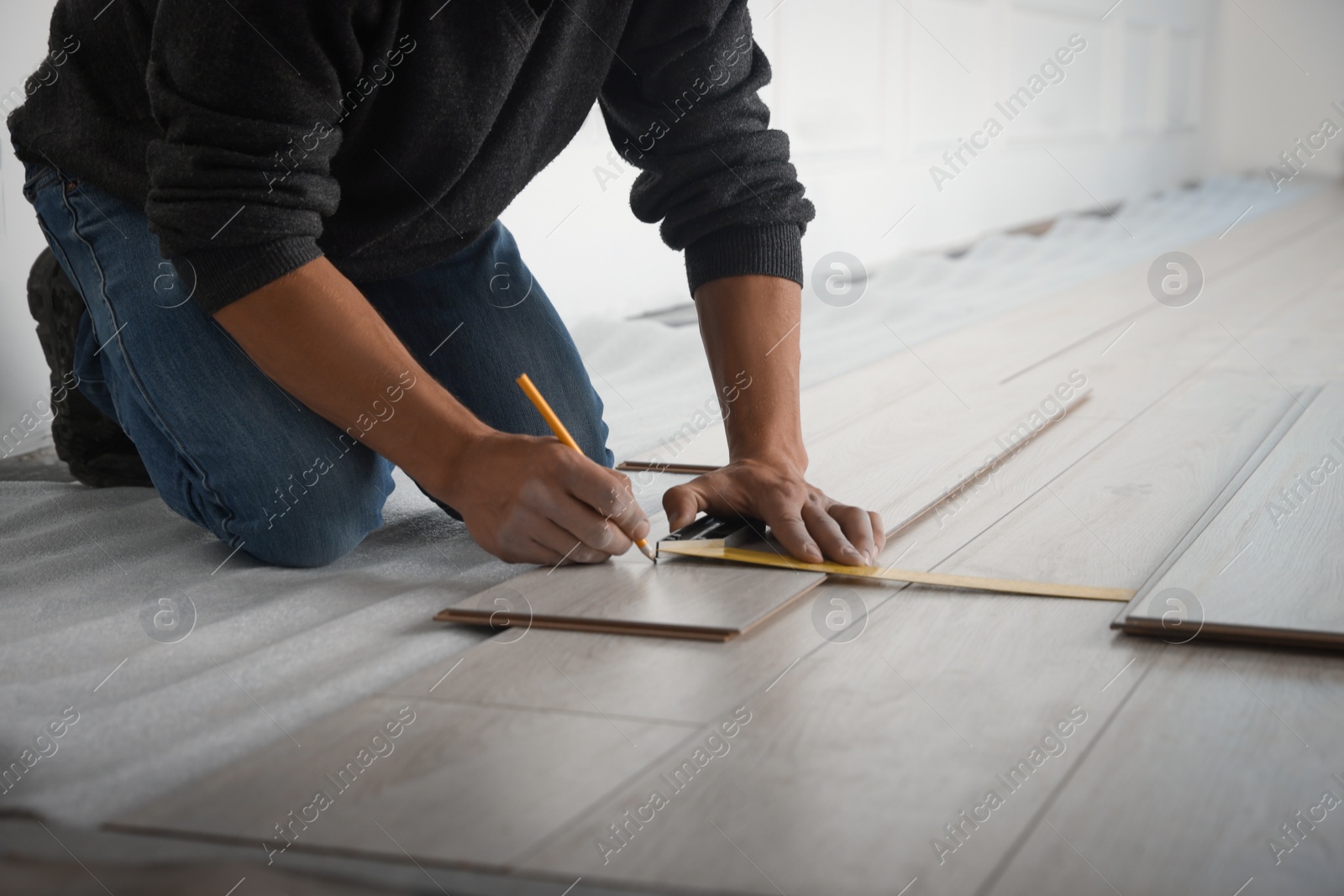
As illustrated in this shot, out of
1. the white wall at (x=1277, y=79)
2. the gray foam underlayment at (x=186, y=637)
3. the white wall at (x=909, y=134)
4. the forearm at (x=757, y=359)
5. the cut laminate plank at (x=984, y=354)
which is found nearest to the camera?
the gray foam underlayment at (x=186, y=637)

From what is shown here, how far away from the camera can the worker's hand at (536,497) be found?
1246 mm

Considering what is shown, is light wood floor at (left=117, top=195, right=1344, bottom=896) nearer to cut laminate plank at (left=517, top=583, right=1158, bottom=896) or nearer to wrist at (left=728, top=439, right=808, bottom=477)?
cut laminate plank at (left=517, top=583, right=1158, bottom=896)

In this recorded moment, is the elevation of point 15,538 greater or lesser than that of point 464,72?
lesser

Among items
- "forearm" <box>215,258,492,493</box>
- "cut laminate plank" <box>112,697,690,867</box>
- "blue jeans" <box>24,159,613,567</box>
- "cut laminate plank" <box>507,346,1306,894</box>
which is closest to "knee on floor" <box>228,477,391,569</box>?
"blue jeans" <box>24,159,613,567</box>

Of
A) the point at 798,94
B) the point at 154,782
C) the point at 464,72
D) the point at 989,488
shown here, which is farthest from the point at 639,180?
the point at 798,94

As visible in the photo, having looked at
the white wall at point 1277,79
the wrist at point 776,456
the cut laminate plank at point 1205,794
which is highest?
the white wall at point 1277,79

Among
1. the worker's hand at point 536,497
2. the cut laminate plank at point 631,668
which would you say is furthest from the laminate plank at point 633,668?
the worker's hand at point 536,497

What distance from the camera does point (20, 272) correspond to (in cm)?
215

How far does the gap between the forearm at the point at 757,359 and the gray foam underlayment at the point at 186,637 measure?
301 mm

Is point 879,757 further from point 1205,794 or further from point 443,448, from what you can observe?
point 443,448

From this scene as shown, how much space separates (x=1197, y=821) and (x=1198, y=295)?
328 centimetres

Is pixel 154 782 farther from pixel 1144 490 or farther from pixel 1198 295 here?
pixel 1198 295

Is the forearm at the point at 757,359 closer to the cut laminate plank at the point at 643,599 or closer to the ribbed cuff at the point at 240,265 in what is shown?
the cut laminate plank at the point at 643,599

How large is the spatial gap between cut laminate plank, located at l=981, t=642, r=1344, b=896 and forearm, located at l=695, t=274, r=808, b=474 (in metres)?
0.56
